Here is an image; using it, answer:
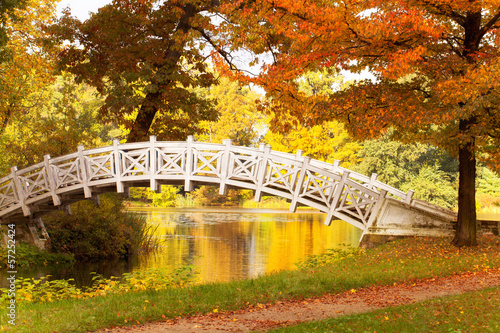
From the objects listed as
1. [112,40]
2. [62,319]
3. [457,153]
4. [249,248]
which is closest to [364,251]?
[457,153]

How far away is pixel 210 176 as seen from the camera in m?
15.8

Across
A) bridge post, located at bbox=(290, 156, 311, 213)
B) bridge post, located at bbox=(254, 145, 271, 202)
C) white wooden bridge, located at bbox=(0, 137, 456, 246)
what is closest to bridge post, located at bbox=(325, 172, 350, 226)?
white wooden bridge, located at bbox=(0, 137, 456, 246)

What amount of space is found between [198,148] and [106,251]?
6.01 metres

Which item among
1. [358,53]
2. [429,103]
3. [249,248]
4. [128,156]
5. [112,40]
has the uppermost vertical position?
[112,40]

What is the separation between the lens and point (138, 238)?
19.4 meters

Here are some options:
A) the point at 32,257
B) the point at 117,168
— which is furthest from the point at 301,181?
the point at 32,257

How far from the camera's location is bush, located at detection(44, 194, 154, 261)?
59.3 feet

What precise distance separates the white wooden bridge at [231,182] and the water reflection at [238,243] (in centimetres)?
262

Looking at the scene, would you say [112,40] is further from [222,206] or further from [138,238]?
[222,206]

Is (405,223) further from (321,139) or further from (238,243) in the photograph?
(321,139)

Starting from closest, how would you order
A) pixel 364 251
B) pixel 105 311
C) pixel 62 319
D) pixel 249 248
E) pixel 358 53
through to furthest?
1. pixel 62 319
2. pixel 105 311
3. pixel 358 53
4. pixel 364 251
5. pixel 249 248

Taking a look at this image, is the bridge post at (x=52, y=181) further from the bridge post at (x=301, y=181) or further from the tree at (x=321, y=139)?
the tree at (x=321, y=139)

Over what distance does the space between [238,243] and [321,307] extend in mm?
13795

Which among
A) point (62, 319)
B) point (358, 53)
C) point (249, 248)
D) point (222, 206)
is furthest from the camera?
point (222, 206)
